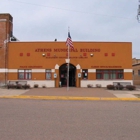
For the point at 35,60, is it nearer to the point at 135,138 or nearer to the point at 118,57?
the point at 118,57

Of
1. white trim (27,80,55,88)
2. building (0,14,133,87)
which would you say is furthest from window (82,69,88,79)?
white trim (27,80,55,88)

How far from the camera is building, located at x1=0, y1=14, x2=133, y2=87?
1177 inches

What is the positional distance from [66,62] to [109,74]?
19.3ft

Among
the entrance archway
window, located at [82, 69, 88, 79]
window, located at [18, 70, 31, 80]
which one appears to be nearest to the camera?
window, located at [82, 69, 88, 79]

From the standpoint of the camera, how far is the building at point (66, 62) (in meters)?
29.9

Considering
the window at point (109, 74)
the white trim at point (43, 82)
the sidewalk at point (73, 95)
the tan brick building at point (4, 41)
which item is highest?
the tan brick building at point (4, 41)

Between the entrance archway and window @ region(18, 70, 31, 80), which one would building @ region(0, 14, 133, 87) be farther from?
the entrance archway

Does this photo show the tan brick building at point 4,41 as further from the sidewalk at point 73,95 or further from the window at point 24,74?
the sidewalk at point 73,95

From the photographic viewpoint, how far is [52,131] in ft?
22.6

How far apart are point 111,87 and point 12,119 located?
18240 millimetres

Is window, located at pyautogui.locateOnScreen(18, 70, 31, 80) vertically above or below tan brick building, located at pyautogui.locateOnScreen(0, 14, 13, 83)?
below

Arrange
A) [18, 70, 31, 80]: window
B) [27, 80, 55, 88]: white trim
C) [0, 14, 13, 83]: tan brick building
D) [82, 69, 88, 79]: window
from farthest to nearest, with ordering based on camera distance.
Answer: [18, 70, 31, 80]: window
[82, 69, 88, 79]: window
[0, 14, 13, 83]: tan brick building
[27, 80, 55, 88]: white trim

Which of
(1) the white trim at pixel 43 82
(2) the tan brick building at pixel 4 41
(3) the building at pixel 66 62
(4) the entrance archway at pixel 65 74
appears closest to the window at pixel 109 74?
(3) the building at pixel 66 62

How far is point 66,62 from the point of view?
29984 millimetres
